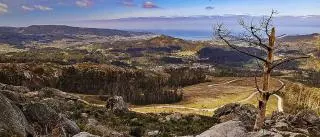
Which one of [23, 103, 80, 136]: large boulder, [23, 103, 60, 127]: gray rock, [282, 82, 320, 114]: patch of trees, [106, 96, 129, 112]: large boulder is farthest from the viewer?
[282, 82, 320, 114]: patch of trees

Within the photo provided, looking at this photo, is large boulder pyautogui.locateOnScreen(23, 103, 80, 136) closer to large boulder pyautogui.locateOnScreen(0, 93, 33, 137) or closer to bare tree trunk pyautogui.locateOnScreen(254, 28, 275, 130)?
large boulder pyautogui.locateOnScreen(0, 93, 33, 137)

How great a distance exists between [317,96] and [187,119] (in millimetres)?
79227

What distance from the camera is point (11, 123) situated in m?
30.2

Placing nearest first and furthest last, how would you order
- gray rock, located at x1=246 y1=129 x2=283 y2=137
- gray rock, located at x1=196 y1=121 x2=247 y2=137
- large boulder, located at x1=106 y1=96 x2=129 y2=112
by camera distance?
1. gray rock, located at x1=246 y1=129 x2=283 y2=137
2. gray rock, located at x1=196 y1=121 x2=247 y2=137
3. large boulder, located at x1=106 y1=96 x2=129 y2=112

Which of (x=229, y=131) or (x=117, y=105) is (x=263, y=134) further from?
(x=117, y=105)

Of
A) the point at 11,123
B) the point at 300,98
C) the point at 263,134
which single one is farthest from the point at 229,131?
the point at 300,98

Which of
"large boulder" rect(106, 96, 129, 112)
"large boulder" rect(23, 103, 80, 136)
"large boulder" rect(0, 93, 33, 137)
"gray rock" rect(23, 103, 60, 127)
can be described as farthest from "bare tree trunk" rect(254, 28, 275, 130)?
"large boulder" rect(106, 96, 129, 112)

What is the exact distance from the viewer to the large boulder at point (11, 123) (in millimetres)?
28203

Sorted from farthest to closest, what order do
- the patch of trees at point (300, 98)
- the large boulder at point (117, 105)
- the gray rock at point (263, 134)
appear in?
1. the patch of trees at point (300, 98)
2. the large boulder at point (117, 105)
3. the gray rock at point (263, 134)

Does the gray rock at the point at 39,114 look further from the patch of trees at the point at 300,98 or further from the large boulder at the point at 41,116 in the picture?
the patch of trees at the point at 300,98

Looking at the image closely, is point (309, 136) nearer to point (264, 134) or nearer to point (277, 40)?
point (264, 134)

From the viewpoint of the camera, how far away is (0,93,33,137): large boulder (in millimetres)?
28203

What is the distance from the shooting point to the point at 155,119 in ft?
280

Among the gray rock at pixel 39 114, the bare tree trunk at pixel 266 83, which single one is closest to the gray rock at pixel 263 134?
the bare tree trunk at pixel 266 83
